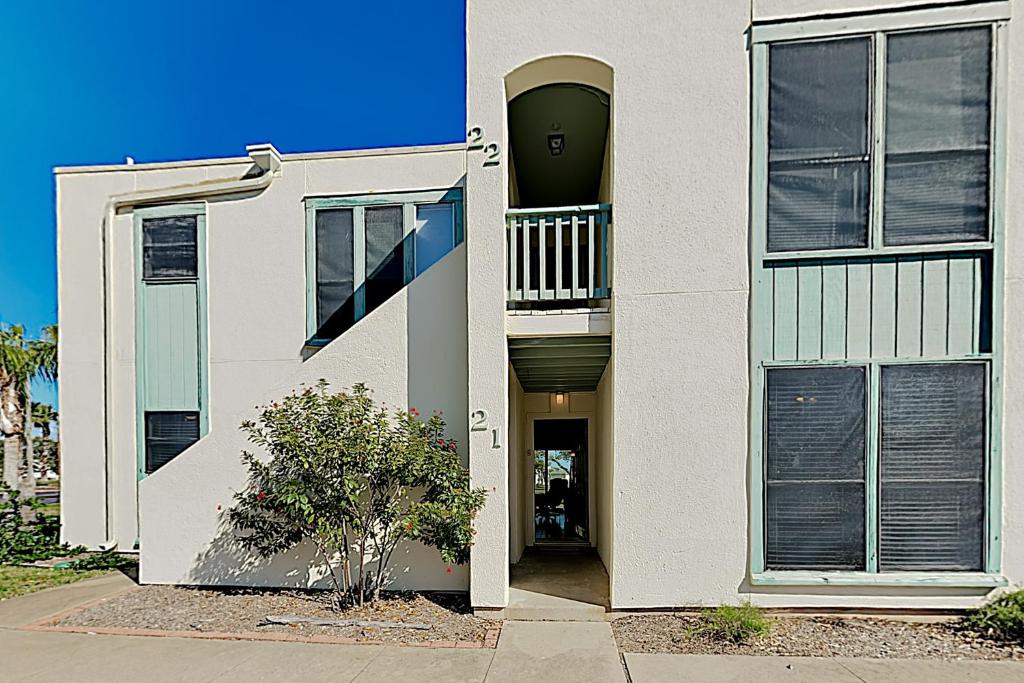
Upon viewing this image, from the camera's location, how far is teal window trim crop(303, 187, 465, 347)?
759cm

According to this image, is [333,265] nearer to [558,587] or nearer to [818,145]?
[558,587]

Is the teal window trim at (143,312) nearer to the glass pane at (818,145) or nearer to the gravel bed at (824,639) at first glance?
the gravel bed at (824,639)

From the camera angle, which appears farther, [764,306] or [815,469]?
[764,306]

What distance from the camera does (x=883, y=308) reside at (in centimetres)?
484

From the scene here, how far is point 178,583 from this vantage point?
6.16m

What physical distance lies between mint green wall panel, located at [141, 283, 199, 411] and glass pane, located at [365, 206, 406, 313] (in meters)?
2.99

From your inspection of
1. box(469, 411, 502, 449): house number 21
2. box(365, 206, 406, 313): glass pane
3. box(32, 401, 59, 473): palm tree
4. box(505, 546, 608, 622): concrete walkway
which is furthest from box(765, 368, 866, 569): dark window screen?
box(32, 401, 59, 473): palm tree

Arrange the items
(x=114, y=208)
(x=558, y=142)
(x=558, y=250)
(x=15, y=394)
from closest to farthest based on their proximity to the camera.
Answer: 1. (x=558, y=250)
2. (x=558, y=142)
3. (x=114, y=208)
4. (x=15, y=394)

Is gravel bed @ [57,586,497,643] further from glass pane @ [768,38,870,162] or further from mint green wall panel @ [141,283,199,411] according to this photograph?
glass pane @ [768,38,870,162]

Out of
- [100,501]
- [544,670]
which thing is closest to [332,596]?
[544,670]

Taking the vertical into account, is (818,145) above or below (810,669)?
above

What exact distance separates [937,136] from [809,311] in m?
1.98

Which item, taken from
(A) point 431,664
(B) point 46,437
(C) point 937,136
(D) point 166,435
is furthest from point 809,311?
Answer: (B) point 46,437

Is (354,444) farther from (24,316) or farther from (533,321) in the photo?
(24,316)
